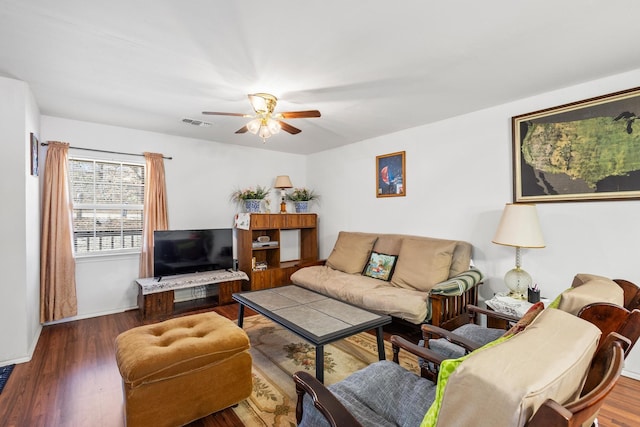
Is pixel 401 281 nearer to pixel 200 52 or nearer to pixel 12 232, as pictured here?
pixel 200 52

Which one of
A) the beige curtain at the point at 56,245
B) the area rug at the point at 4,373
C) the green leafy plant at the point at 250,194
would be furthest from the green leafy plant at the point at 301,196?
the area rug at the point at 4,373

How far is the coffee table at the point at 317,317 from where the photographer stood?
6.77ft

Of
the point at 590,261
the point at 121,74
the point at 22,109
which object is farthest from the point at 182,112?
the point at 590,261

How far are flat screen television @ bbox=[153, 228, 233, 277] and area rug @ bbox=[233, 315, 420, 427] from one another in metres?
1.17

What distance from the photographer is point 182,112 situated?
324 centimetres

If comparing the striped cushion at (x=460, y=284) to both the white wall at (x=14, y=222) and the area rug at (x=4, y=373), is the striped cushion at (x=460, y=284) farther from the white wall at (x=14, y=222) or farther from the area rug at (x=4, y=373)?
the white wall at (x=14, y=222)

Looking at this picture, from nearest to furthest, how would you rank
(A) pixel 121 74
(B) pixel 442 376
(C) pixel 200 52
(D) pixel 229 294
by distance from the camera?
(B) pixel 442 376, (C) pixel 200 52, (A) pixel 121 74, (D) pixel 229 294

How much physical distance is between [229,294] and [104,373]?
185 centimetres

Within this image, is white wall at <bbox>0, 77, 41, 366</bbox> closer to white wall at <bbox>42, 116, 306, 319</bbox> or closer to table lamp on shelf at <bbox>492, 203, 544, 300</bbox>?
white wall at <bbox>42, 116, 306, 319</bbox>

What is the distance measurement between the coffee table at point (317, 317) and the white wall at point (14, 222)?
1.82 meters

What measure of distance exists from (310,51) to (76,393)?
9.78 ft

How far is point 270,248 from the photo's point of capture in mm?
4730

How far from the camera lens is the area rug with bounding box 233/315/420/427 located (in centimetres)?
195

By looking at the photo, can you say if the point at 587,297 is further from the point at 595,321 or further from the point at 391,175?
the point at 391,175
